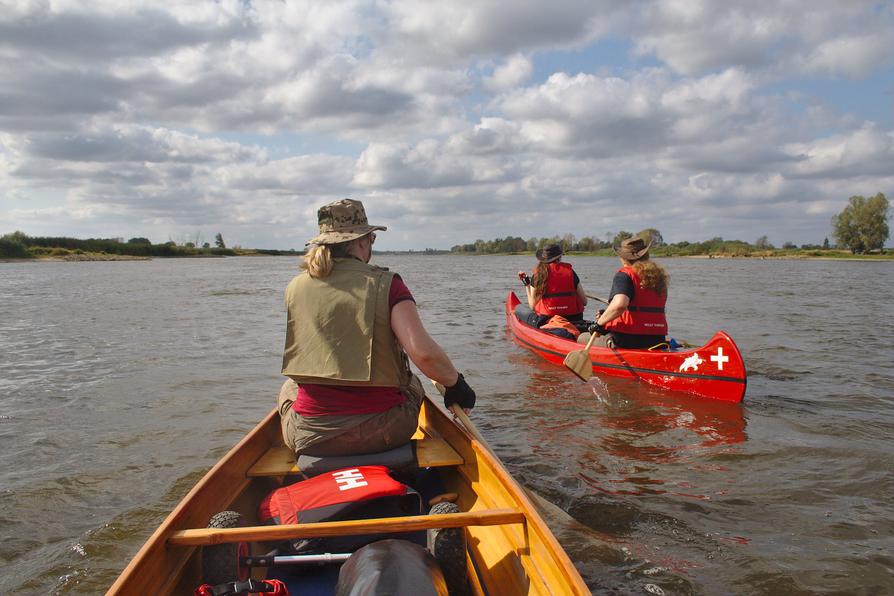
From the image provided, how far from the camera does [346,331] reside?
346 cm

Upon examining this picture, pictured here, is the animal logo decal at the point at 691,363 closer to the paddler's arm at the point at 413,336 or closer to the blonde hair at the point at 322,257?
the paddler's arm at the point at 413,336

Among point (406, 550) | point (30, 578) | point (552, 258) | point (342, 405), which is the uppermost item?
point (552, 258)

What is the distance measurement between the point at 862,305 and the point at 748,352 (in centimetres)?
1171

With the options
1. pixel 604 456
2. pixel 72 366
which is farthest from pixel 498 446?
pixel 72 366

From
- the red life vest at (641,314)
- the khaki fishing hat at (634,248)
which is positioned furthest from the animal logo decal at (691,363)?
the khaki fishing hat at (634,248)

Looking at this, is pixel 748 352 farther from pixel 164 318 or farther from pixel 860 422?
pixel 164 318

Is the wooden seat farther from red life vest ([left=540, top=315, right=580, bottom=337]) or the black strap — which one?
red life vest ([left=540, top=315, right=580, bottom=337])

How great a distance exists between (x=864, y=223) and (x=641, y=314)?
88.2 m

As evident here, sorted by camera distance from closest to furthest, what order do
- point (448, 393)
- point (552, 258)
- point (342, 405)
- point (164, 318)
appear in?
point (342, 405), point (448, 393), point (552, 258), point (164, 318)

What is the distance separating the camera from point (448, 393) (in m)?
4.16

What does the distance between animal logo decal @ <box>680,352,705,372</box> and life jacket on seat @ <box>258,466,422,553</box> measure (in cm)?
563

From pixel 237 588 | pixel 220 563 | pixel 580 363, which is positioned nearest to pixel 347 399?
pixel 220 563

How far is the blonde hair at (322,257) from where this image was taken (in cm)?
351

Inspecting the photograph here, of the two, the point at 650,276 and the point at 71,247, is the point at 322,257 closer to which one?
the point at 650,276
